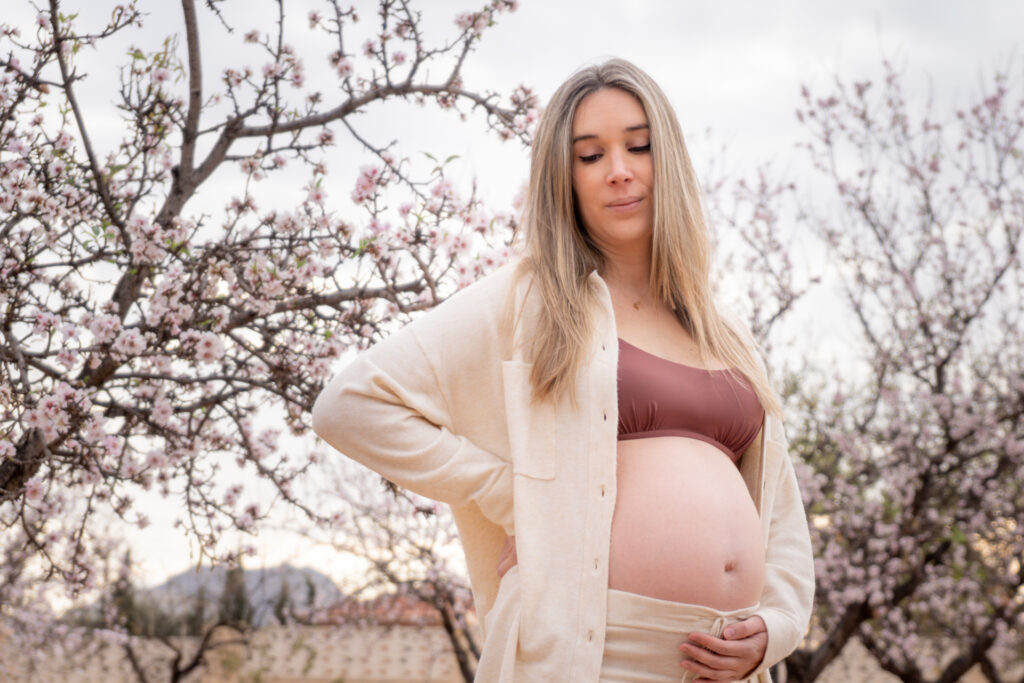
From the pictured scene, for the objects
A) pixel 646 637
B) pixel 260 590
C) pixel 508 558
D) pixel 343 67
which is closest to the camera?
pixel 646 637

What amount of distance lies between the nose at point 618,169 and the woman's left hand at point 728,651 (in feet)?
3.12

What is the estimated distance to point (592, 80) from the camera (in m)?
2.30

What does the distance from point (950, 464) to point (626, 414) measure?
654cm

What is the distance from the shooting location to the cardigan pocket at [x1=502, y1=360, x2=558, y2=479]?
197 centimetres

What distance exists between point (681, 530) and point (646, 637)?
0.71 ft

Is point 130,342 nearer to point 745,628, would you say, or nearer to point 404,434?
point 404,434

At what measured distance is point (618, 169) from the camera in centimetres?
220

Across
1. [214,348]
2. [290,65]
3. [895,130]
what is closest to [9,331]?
[214,348]

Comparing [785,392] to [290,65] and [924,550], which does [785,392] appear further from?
[290,65]

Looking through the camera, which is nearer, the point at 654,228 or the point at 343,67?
the point at 654,228

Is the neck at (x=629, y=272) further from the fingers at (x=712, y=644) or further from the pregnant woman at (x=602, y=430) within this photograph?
the fingers at (x=712, y=644)

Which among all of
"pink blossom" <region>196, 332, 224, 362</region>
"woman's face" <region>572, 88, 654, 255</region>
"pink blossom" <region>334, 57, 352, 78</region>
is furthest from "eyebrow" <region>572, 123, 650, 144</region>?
"pink blossom" <region>334, 57, 352, 78</region>

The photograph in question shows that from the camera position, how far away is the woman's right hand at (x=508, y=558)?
2.01 m

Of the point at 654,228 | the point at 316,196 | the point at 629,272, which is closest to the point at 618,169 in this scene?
the point at 654,228
